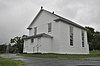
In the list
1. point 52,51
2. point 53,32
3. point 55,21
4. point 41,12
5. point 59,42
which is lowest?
point 52,51

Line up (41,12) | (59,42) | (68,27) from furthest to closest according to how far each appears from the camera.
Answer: (41,12), (68,27), (59,42)

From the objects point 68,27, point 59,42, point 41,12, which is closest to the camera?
point 59,42

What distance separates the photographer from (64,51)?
104 ft

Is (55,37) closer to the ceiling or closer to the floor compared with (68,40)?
closer to the ceiling

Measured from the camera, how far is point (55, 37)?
32.2 metres

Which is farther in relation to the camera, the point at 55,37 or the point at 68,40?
the point at 68,40

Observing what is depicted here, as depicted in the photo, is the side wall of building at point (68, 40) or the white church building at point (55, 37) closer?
the white church building at point (55, 37)

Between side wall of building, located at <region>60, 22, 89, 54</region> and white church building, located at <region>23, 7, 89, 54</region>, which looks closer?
white church building, located at <region>23, 7, 89, 54</region>

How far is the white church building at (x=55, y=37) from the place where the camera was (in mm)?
31484

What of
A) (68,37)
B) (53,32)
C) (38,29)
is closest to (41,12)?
(38,29)

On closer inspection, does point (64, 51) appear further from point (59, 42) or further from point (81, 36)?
point (81, 36)

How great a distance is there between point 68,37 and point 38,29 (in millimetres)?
8829

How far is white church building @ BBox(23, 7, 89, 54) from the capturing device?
3148 centimetres

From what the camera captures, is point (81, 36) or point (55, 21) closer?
point (55, 21)
